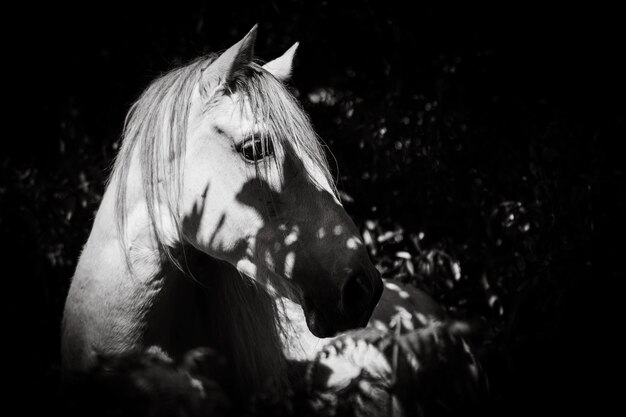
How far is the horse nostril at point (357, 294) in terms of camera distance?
53.6 inches

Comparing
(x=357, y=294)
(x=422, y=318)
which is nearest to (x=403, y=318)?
(x=422, y=318)

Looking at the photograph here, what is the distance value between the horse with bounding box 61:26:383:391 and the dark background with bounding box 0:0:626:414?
4.53 ft

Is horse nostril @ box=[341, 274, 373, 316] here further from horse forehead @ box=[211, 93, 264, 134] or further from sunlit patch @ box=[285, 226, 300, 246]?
horse forehead @ box=[211, 93, 264, 134]

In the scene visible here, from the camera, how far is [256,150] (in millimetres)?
1493

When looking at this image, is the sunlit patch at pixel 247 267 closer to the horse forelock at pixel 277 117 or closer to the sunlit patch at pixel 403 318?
the horse forelock at pixel 277 117

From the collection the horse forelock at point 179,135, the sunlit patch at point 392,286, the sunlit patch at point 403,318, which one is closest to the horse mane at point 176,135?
A: the horse forelock at point 179,135

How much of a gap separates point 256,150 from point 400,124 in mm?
1967

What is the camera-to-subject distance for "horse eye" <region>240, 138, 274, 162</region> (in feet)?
4.85

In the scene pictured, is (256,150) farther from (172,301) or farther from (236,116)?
(172,301)

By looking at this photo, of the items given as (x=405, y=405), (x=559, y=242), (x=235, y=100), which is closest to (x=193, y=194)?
(x=235, y=100)

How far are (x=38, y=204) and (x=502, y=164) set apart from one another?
109 inches

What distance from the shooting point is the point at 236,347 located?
1.85m

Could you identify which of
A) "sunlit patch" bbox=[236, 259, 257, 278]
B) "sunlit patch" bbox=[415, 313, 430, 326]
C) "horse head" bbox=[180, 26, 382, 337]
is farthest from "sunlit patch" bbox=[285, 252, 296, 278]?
"sunlit patch" bbox=[415, 313, 430, 326]

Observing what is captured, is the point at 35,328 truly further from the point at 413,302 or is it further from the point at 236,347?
the point at 413,302
